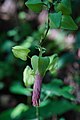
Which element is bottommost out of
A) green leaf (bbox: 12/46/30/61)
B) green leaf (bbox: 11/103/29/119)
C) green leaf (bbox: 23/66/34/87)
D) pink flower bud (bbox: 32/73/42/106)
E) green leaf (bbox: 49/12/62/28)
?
green leaf (bbox: 11/103/29/119)

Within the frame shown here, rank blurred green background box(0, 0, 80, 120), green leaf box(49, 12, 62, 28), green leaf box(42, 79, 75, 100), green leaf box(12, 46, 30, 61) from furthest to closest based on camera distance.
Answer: blurred green background box(0, 0, 80, 120) < green leaf box(42, 79, 75, 100) < green leaf box(12, 46, 30, 61) < green leaf box(49, 12, 62, 28)

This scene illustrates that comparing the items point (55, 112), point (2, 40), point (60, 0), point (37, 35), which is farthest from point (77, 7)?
point (60, 0)

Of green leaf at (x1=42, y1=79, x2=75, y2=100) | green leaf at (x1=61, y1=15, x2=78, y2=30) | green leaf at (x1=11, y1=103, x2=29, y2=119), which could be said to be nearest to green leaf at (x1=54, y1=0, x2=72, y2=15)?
green leaf at (x1=61, y1=15, x2=78, y2=30)

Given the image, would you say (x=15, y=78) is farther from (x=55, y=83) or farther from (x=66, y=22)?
(x=66, y=22)

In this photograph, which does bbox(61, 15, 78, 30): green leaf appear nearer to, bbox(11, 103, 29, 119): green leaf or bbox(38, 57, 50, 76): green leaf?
bbox(38, 57, 50, 76): green leaf

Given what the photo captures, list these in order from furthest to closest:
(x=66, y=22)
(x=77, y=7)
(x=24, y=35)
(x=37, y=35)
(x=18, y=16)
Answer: (x=18, y=16), (x=24, y=35), (x=37, y=35), (x=77, y=7), (x=66, y=22)

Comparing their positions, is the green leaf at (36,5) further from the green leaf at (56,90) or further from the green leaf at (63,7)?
the green leaf at (56,90)

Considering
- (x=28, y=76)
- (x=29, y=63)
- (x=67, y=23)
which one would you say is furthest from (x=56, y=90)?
(x=29, y=63)

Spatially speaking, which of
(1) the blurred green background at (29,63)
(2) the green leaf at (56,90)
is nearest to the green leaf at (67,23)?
(2) the green leaf at (56,90)

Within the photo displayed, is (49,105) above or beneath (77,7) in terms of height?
beneath
